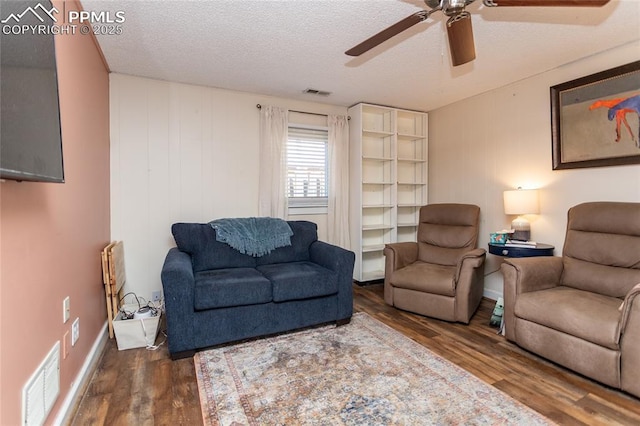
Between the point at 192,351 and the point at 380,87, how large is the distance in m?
3.18

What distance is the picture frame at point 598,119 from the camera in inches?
101

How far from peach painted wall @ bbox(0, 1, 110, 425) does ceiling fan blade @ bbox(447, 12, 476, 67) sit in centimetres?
216

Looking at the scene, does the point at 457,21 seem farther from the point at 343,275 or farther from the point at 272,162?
the point at 272,162

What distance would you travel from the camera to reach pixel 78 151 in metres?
2.03

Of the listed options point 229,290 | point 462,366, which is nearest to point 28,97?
point 229,290

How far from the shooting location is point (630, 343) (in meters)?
1.81

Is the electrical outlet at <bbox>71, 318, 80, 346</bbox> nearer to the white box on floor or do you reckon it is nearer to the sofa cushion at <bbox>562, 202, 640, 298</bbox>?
the white box on floor

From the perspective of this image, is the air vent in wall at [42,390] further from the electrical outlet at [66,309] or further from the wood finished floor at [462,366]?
the wood finished floor at [462,366]

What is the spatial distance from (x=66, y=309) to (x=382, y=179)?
12.3 ft

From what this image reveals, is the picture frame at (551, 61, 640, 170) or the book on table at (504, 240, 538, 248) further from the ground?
the picture frame at (551, 61, 640, 170)

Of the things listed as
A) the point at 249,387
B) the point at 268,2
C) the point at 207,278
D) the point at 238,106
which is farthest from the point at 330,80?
the point at 249,387

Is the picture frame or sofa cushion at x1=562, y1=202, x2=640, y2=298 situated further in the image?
the picture frame

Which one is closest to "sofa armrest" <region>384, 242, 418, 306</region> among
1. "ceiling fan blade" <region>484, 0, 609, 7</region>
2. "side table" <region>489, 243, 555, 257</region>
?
"side table" <region>489, 243, 555, 257</region>

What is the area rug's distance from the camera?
5.52 ft
